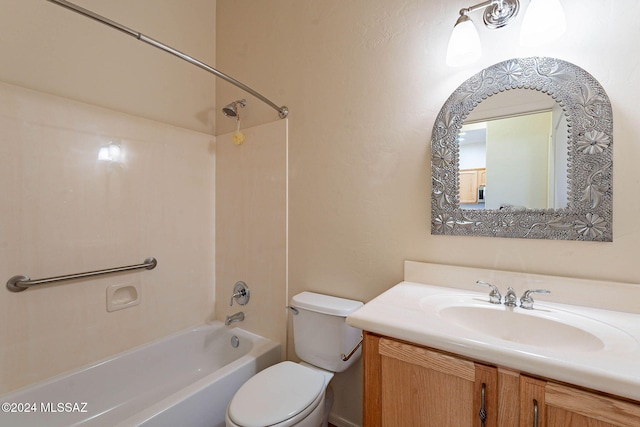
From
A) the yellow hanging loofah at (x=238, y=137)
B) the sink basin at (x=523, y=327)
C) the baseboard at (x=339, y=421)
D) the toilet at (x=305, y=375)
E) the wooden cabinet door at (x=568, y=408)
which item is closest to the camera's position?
the wooden cabinet door at (x=568, y=408)

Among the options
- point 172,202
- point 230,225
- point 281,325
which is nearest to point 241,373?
point 281,325

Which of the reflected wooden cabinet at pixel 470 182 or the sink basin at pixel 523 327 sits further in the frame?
the reflected wooden cabinet at pixel 470 182

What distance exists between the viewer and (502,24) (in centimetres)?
106

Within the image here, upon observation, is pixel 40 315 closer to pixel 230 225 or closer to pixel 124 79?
pixel 230 225

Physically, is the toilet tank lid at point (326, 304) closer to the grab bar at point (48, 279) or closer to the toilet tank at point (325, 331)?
the toilet tank at point (325, 331)

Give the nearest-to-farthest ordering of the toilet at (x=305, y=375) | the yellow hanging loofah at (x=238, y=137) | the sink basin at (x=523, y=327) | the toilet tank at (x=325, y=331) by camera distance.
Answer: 1. the sink basin at (x=523, y=327)
2. the toilet at (x=305, y=375)
3. the toilet tank at (x=325, y=331)
4. the yellow hanging loofah at (x=238, y=137)

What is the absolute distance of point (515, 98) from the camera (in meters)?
1.06

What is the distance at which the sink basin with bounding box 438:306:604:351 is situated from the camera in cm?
83

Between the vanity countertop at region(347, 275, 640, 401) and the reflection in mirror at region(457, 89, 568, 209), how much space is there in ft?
1.25

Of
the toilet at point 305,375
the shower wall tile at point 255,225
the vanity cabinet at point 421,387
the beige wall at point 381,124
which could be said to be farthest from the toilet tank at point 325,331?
the vanity cabinet at point 421,387

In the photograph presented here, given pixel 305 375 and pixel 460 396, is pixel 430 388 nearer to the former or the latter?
pixel 460 396

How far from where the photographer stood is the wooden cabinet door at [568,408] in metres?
0.57

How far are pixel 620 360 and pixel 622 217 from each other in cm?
56

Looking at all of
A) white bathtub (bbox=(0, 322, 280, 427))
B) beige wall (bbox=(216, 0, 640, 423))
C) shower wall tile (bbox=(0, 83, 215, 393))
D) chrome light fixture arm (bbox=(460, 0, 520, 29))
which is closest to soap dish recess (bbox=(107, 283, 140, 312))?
shower wall tile (bbox=(0, 83, 215, 393))
